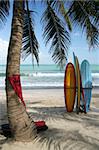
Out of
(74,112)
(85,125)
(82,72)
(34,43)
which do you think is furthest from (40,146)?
(82,72)

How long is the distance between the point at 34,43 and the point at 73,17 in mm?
1828

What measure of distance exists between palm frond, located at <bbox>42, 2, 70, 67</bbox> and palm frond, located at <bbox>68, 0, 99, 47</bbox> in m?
0.63

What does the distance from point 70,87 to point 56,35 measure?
3.15 meters

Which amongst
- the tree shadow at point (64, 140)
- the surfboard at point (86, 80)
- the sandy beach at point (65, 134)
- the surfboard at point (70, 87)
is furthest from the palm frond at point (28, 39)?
the surfboard at point (86, 80)

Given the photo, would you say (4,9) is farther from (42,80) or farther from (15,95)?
(42,80)

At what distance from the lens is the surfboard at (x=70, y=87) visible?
32.5ft

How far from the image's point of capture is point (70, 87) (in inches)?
398

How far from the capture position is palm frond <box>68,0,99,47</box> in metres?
6.42

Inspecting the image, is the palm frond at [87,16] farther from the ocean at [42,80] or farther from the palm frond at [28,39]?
the ocean at [42,80]

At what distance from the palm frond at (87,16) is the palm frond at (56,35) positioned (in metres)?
0.63

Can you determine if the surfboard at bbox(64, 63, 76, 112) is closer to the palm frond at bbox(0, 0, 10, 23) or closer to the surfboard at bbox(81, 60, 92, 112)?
the surfboard at bbox(81, 60, 92, 112)

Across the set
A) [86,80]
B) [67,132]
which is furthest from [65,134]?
[86,80]

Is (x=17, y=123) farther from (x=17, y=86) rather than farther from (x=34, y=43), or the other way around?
(x=34, y=43)

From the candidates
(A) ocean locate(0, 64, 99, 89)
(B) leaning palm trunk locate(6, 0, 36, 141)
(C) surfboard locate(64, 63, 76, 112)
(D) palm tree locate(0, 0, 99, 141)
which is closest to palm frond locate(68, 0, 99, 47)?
(D) palm tree locate(0, 0, 99, 141)
